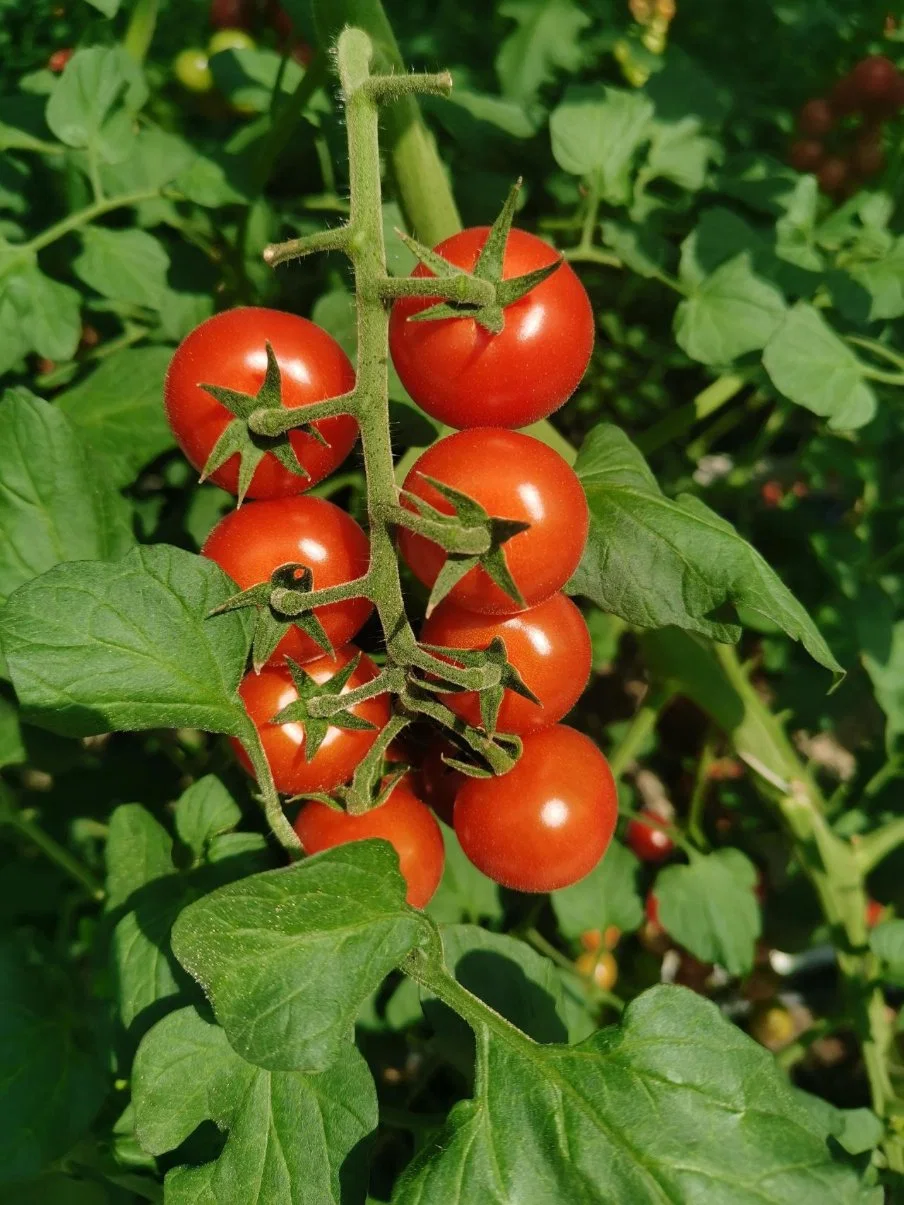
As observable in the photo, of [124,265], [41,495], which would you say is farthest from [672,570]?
[124,265]

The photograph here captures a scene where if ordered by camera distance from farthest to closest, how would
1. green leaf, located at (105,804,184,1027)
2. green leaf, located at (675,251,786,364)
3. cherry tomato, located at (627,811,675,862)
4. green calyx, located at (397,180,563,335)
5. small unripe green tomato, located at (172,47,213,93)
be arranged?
1. cherry tomato, located at (627,811,675,862)
2. small unripe green tomato, located at (172,47,213,93)
3. green leaf, located at (675,251,786,364)
4. green leaf, located at (105,804,184,1027)
5. green calyx, located at (397,180,563,335)

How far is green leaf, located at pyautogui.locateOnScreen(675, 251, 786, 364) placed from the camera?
1.04m

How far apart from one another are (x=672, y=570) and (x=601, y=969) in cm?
95

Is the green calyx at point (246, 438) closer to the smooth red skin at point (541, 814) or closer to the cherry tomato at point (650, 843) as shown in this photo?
the smooth red skin at point (541, 814)

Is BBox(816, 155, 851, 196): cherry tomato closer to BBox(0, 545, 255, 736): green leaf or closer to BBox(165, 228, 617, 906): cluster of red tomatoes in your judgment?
BBox(165, 228, 617, 906): cluster of red tomatoes

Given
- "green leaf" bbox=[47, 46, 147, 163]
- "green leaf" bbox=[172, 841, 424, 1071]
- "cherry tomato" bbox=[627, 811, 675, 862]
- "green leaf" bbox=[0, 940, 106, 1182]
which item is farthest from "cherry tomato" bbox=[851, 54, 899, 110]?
"green leaf" bbox=[0, 940, 106, 1182]

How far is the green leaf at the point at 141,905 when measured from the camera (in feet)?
2.68

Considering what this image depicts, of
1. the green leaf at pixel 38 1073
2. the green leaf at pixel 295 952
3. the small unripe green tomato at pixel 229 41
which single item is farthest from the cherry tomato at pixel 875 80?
the green leaf at pixel 38 1073

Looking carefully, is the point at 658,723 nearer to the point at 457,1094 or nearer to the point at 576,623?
the point at 457,1094

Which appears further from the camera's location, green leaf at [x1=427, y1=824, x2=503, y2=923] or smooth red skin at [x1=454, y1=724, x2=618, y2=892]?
Answer: green leaf at [x1=427, y1=824, x2=503, y2=923]

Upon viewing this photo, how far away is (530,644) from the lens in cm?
74

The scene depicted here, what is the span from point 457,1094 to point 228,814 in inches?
31.3

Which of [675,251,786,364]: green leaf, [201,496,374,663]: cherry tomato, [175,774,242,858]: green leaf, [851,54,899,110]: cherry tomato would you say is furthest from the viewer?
[851,54,899,110]: cherry tomato

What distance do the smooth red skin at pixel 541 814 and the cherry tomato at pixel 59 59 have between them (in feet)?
3.90
